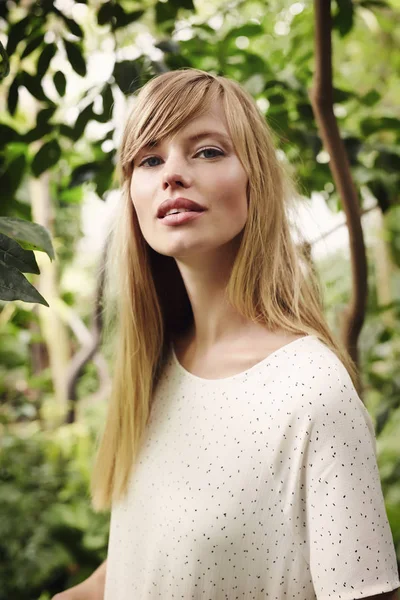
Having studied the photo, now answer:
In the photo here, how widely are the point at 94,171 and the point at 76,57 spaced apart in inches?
10.8

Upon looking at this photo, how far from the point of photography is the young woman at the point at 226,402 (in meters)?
0.78

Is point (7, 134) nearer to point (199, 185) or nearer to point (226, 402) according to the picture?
point (199, 185)

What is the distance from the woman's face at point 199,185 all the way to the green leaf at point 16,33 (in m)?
0.39

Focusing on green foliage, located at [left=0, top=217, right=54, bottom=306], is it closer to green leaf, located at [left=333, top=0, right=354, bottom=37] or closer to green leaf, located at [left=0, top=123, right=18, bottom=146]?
green leaf, located at [left=0, top=123, right=18, bottom=146]

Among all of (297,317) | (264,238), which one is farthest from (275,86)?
(297,317)

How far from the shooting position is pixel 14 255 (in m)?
0.62

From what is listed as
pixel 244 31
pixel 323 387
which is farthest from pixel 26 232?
pixel 244 31

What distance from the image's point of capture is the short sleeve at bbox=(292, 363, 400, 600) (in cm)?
75

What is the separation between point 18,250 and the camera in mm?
621

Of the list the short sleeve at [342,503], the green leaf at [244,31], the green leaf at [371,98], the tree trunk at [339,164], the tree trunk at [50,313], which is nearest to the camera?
the short sleeve at [342,503]

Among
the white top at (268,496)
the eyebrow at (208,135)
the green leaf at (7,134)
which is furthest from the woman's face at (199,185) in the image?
the green leaf at (7,134)

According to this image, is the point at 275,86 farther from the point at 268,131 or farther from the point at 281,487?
the point at 281,487

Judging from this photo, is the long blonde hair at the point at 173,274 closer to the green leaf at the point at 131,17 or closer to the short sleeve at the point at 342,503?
the short sleeve at the point at 342,503

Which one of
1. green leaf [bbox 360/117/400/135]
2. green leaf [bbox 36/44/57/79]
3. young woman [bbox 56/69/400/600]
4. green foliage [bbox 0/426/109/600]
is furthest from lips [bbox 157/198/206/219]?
green foliage [bbox 0/426/109/600]
